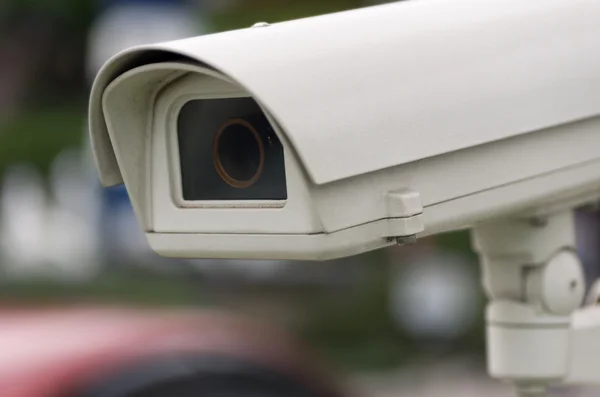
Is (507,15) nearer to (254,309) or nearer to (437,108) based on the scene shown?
(437,108)

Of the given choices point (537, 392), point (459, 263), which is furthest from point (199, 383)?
point (459, 263)

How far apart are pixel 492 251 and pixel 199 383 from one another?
1.62 metres

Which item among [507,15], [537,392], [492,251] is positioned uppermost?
[507,15]

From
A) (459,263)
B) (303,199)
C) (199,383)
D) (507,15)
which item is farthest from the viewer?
(459,263)

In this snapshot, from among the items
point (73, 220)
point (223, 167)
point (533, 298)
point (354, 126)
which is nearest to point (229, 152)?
point (223, 167)

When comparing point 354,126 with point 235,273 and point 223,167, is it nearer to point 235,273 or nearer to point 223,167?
point 223,167

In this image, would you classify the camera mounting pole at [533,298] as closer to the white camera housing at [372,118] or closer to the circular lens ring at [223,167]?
the white camera housing at [372,118]

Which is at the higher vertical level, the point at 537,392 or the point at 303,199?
the point at 303,199

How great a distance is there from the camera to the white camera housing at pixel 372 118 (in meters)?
Result: 1.07

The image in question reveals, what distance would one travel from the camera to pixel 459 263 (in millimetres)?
7445

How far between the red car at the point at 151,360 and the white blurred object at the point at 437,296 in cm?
405

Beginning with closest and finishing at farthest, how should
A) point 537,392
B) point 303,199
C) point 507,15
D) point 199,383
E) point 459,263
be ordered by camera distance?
point 303,199, point 507,15, point 537,392, point 199,383, point 459,263

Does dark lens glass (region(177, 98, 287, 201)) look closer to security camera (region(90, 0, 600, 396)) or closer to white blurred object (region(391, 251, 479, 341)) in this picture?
security camera (region(90, 0, 600, 396))

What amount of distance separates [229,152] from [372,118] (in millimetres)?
151
